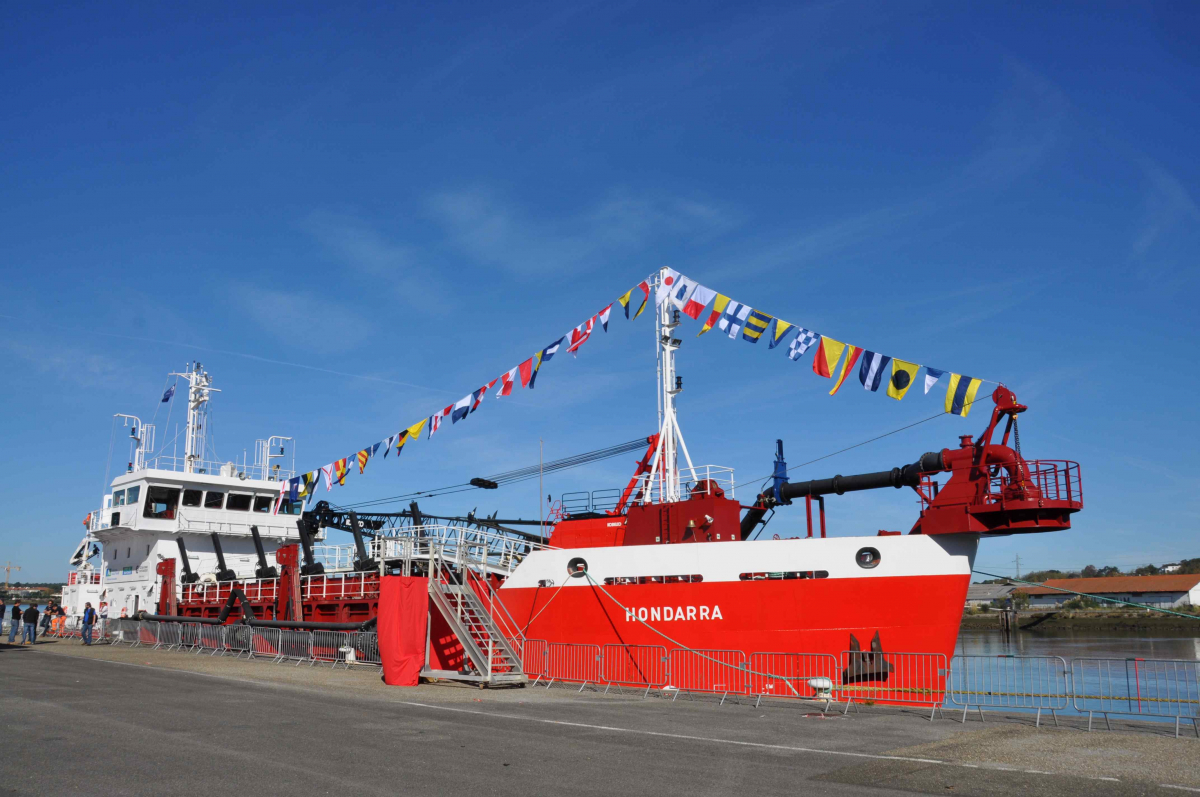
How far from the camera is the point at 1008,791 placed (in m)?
7.79

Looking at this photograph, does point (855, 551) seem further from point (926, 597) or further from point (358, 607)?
point (358, 607)

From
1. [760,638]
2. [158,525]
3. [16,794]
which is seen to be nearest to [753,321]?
[760,638]

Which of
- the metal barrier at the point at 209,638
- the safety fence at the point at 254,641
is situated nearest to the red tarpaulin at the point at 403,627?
the safety fence at the point at 254,641

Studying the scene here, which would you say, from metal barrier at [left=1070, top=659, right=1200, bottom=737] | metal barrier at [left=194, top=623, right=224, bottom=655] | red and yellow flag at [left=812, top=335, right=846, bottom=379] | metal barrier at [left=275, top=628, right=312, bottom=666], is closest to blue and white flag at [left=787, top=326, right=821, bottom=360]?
red and yellow flag at [left=812, top=335, right=846, bottom=379]

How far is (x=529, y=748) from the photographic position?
31.8 ft

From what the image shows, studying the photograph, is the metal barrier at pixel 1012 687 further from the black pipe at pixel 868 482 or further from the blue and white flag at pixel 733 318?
the blue and white flag at pixel 733 318

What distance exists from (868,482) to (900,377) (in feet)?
8.77

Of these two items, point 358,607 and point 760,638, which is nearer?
point 760,638

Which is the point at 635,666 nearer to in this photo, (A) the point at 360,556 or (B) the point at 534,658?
(B) the point at 534,658

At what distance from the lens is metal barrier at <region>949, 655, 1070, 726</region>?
43.4 ft

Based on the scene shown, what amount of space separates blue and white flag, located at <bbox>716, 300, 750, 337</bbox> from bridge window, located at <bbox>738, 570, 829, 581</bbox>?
5.25 metres

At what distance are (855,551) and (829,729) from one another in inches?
185

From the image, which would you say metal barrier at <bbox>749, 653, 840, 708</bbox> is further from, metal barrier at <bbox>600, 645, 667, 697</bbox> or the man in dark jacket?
the man in dark jacket

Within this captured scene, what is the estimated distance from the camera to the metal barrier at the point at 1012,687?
13234mm
